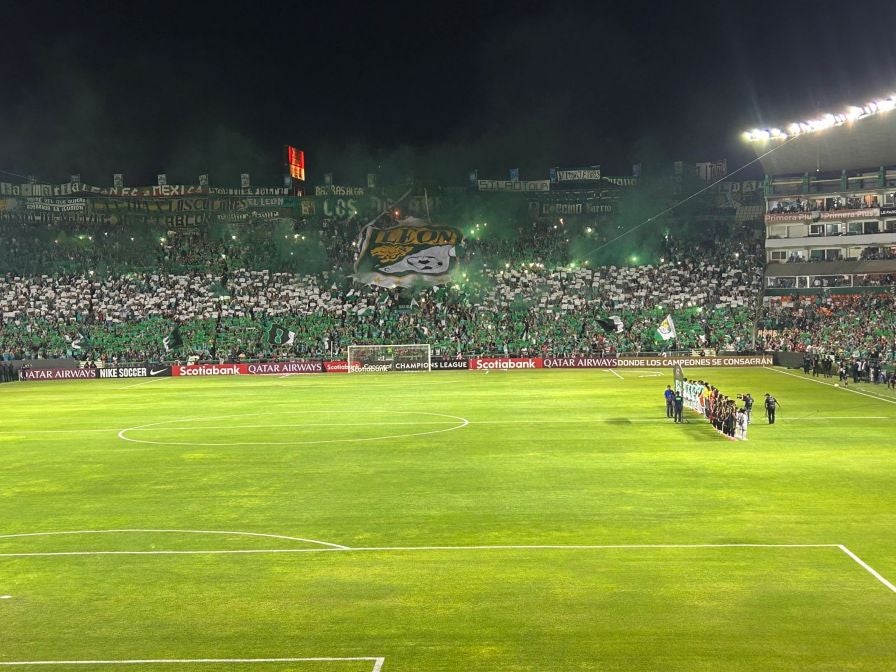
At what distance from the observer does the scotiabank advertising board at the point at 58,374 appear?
66.8m

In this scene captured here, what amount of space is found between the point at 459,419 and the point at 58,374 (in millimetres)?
42323

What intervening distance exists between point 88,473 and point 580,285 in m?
58.2

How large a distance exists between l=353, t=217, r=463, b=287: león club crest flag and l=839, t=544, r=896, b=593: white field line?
65.6m

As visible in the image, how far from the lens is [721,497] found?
2058 centimetres

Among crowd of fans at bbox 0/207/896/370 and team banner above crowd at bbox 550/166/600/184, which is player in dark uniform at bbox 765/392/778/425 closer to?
crowd of fans at bbox 0/207/896/370

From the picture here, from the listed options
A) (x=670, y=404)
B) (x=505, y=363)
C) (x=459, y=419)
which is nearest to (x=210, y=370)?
(x=505, y=363)

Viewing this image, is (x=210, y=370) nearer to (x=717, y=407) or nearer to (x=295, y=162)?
(x=295, y=162)

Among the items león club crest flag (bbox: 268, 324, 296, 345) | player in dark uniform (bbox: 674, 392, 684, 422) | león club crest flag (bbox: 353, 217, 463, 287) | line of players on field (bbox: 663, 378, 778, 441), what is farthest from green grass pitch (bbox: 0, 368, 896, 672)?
león club crest flag (bbox: 353, 217, 463, 287)

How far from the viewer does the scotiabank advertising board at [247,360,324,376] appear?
223ft

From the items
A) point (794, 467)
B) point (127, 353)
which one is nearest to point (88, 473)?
point (794, 467)

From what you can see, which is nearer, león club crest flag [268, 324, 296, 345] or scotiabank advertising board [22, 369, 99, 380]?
scotiabank advertising board [22, 369, 99, 380]

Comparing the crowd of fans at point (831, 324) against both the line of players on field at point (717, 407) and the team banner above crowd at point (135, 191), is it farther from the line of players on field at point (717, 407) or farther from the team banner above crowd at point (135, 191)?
the team banner above crowd at point (135, 191)

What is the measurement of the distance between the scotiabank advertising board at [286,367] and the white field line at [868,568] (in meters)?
54.6

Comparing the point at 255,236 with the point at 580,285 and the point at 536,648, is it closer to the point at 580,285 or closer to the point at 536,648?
the point at 580,285
